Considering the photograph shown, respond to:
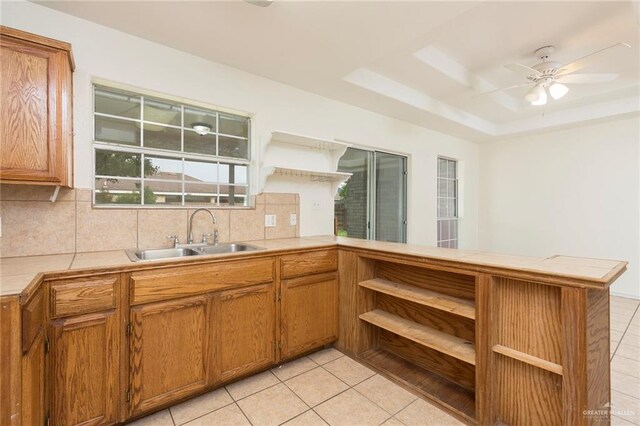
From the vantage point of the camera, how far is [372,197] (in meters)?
Result: 3.98

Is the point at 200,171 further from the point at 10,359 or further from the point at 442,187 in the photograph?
the point at 442,187

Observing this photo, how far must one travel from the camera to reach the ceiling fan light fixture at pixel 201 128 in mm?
2572

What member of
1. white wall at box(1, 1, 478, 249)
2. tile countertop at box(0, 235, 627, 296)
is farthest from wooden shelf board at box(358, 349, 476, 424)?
white wall at box(1, 1, 478, 249)

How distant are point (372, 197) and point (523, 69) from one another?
81.0 inches

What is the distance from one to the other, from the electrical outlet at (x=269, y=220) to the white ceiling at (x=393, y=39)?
1.36 m

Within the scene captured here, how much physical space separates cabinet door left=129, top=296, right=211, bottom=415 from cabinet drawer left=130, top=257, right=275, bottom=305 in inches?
2.3

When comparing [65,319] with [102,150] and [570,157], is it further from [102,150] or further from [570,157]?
[570,157]

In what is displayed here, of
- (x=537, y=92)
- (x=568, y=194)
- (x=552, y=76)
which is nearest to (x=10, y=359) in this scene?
(x=537, y=92)

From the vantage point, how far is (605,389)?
1.55 m

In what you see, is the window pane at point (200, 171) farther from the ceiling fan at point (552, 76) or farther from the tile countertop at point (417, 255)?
the ceiling fan at point (552, 76)

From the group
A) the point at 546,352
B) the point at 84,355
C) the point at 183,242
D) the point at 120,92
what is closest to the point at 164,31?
the point at 120,92

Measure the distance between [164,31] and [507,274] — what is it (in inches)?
109

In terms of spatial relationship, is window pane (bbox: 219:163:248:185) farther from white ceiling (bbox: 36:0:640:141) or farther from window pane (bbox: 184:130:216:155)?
white ceiling (bbox: 36:0:640:141)

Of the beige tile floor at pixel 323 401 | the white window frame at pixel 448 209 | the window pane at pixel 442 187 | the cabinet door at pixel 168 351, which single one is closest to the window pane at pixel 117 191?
the cabinet door at pixel 168 351
